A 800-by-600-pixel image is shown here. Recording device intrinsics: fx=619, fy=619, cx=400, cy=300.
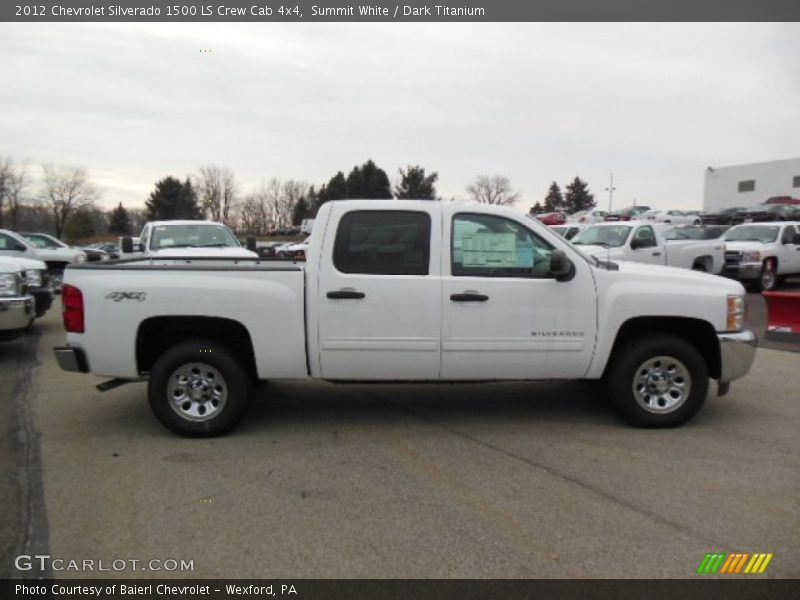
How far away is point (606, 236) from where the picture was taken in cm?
1416

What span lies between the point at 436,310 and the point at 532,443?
130 centimetres

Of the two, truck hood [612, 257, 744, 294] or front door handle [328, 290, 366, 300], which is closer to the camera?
front door handle [328, 290, 366, 300]

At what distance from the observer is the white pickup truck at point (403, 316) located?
4.87 meters

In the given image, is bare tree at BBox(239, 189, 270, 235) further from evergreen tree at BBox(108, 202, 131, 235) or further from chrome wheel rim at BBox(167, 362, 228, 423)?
chrome wheel rim at BBox(167, 362, 228, 423)

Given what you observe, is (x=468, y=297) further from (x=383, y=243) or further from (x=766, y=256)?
(x=766, y=256)

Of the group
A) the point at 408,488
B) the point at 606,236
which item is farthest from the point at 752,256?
the point at 408,488

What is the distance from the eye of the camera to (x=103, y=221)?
100062 millimetres

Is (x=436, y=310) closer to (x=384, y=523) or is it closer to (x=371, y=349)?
(x=371, y=349)

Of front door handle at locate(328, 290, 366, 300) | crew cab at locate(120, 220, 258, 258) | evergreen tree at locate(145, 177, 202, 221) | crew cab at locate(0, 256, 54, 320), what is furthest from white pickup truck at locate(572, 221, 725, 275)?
evergreen tree at locate(145, 177, 202, 221)

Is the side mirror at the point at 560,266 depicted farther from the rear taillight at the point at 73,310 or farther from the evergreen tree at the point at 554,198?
the evergreen tree at the point at 554,198

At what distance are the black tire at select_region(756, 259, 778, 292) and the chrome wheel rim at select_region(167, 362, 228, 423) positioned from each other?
14.9 meters

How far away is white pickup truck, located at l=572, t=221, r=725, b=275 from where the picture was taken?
13578 mm

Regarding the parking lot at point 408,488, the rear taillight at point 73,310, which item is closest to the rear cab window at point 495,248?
the parking lot at point 408,488
